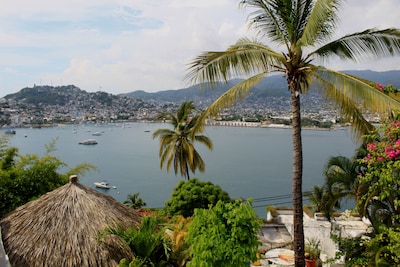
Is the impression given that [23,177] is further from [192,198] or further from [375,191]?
[375,191]

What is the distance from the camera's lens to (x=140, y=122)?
511 feet

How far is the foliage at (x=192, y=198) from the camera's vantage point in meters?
12.6

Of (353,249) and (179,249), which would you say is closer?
(179,249)

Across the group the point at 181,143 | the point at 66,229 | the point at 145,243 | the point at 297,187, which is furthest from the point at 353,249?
the point at 181,143

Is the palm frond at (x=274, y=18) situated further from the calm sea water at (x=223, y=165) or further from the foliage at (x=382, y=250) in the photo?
the calm sea water at (x=223, y=165)

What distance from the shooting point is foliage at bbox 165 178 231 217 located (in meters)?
12.6

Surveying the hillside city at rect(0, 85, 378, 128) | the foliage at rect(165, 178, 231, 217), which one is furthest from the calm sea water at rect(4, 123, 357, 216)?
the hillside city at rect(0, 85, 378, 128)

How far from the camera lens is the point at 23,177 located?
31.5 ft

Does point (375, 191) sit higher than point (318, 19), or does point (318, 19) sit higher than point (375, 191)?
point (318, 19)

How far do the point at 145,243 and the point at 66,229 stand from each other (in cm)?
142

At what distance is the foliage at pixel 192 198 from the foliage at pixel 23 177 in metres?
3.40

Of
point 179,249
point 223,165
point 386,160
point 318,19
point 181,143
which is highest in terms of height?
point 318,19

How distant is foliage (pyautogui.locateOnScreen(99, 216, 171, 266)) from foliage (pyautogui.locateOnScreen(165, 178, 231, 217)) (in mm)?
5779

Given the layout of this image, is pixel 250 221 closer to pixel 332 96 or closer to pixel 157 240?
pixel 157 240
